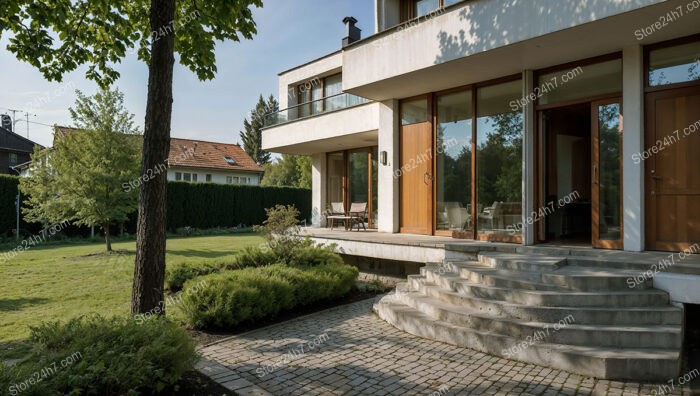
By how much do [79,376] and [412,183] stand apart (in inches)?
329

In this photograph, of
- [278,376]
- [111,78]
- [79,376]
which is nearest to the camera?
[79,376]

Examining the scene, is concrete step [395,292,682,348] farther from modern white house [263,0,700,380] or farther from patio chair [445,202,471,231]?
patio chair [445,202,471,231]

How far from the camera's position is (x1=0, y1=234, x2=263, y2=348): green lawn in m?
6.24

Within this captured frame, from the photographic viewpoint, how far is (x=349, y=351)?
4.91 meters

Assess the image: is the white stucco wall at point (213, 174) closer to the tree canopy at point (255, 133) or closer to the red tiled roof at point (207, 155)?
the red tiled roof at point (207, 155)

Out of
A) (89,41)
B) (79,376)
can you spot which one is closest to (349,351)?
(79,376)

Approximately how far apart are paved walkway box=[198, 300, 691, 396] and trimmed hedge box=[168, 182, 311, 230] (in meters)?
16.5

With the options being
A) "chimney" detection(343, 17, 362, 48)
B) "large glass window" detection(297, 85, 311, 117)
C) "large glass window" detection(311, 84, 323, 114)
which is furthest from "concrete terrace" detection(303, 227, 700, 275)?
"chimney" detection(343, 17, 362, 48)

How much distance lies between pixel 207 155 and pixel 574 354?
3379 cm

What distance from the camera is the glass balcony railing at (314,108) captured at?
1284cm

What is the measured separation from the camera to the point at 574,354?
4.19m

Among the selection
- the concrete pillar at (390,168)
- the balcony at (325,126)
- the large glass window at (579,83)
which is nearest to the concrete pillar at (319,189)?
the balcony at (325,126)

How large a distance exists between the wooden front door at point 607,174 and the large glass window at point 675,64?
0.67 metres

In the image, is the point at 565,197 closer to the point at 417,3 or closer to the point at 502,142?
the point at 502,142
